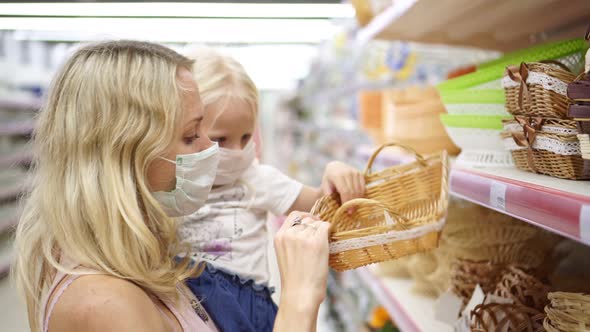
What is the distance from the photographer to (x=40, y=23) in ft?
18.7

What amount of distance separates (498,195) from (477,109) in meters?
0.39

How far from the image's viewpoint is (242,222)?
1563 mm

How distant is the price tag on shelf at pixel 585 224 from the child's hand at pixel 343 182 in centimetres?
71

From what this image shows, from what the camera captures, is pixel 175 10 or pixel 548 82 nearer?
pixel 548 82

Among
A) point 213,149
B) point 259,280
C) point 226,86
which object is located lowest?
point 259,280

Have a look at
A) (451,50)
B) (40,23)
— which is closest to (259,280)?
(451,50)

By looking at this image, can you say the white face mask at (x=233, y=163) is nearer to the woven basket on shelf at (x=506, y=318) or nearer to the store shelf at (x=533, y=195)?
the store shelf at (x=533, y=195)

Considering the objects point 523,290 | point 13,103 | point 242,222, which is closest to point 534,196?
point 523,290

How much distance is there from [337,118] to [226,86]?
3.36 meters

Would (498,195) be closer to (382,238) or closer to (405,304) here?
(382,238)

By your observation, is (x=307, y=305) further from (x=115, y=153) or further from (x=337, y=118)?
(x=337, y=118)

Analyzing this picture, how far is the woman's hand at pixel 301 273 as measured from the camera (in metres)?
0.90

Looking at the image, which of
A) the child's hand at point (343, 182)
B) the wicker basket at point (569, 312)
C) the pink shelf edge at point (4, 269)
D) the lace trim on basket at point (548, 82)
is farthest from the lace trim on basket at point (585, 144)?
the pink shelf edge at point (4, 269)

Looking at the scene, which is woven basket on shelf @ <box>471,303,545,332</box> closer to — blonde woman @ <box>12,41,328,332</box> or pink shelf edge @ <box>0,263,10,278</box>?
blonde woman @ <box>12,41,328,332</box>
